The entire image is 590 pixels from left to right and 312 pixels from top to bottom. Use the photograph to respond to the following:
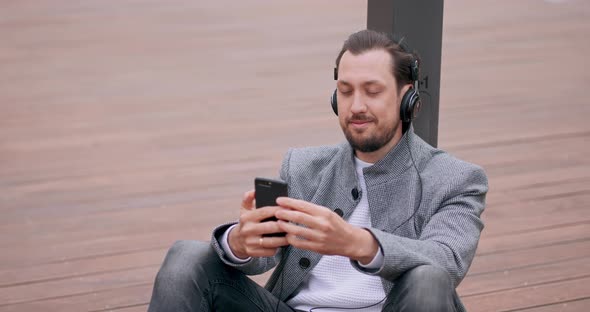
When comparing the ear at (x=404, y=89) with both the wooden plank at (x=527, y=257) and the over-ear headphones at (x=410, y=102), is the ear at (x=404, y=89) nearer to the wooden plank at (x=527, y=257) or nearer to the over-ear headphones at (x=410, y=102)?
the over-ear headphones at (x=410, y=102)

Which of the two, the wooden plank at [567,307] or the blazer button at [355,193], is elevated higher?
the blazer button at [355,193]

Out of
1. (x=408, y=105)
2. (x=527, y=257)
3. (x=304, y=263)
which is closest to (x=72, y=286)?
(x=304, y=263)

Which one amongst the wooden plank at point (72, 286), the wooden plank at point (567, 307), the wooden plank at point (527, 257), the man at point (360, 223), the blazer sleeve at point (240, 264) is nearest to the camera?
the man at point (360, 223)

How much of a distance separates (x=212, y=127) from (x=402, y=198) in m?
3.13

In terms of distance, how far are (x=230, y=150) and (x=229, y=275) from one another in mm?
2833

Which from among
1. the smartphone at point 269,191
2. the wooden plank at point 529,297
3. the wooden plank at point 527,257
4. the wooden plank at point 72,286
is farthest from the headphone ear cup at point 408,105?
the wooden plank at point 72,286

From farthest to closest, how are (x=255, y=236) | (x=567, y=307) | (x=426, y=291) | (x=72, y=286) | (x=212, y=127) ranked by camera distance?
(x=212, y=127)
(x=72, y=286)
(x=567, y=307)
(x=255, y=236)
(x=426, y=291)

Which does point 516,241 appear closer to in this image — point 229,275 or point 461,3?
point 229,275

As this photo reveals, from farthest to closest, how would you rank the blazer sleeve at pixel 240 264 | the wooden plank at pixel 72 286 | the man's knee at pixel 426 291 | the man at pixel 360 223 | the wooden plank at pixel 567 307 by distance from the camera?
1. the wooden plank at pixel 72 286
2. the wooden plank at pixel 567 307
3. the blazer sleeve at pixel 240 264
4. the man at pixel 360 223
5. the man's knee at pixel 426 291

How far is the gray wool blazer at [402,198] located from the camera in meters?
2.68

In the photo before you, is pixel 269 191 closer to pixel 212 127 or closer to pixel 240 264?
pixel 240 264

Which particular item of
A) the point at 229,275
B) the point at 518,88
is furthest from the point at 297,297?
the point at 518,88

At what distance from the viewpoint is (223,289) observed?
2.69 m

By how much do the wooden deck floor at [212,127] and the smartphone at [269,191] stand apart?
133 cm
